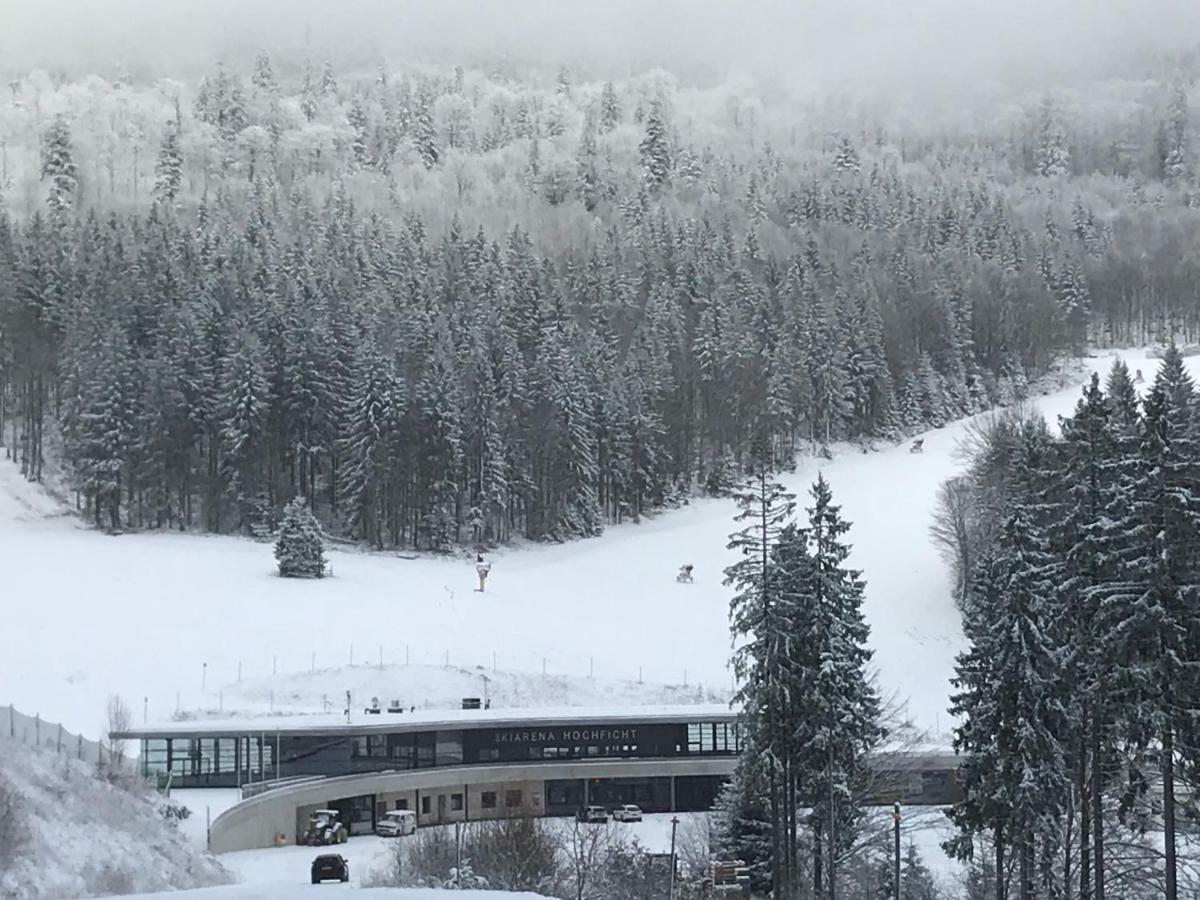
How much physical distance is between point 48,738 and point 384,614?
2907 centimetres

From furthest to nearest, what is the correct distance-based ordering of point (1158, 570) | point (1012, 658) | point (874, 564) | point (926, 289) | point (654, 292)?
1. point (926, 289)
2. point (654, 292)
3. point (874, 564)
4. point (1012, 658)
5. point (1158, 570)

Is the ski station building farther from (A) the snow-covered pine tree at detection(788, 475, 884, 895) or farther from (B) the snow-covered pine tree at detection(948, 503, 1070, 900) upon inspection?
(B) the snow-covered pine tree at detection(948, 503, 1070, 900)

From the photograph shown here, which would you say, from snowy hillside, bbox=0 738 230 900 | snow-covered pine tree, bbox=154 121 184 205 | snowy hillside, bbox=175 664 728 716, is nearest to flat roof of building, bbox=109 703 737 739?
snowy hillside, bbox=175 664 728 716

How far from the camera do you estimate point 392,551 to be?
82.3m

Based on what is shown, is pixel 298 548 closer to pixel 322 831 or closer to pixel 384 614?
pixel 384 614

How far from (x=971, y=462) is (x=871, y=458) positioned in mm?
20282

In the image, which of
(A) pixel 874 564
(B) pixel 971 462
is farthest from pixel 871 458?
(A) pixel 874 564

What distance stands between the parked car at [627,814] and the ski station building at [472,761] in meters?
1.56

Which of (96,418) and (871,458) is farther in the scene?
(871,458)

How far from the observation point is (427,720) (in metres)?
49.3

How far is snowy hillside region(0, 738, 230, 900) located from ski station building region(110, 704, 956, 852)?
11.7m

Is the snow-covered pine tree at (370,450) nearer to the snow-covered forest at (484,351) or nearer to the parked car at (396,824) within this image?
the snow-covered forest at (484,351)

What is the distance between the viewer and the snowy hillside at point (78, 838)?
23.2 m

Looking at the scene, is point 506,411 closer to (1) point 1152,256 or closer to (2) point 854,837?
(2) point 854,837
